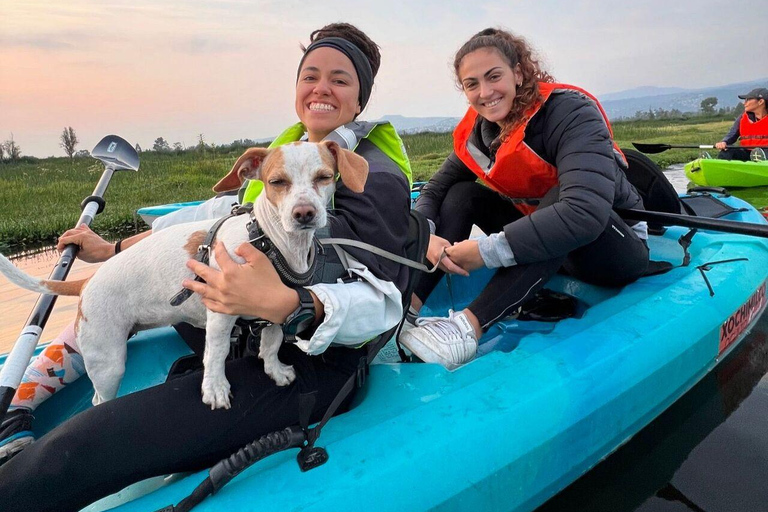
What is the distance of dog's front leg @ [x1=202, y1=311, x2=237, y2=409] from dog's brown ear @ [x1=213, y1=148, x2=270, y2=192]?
46 cm

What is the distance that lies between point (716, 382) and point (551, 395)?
6.57 ft

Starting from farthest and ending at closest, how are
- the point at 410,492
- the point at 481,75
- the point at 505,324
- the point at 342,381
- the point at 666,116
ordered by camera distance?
the point at 666,116
the point at 505,324
the point at 481,75
the point at 342,381
the point at 410,492

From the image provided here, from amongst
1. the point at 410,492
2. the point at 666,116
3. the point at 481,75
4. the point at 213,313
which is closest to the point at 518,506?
the point at 410,492

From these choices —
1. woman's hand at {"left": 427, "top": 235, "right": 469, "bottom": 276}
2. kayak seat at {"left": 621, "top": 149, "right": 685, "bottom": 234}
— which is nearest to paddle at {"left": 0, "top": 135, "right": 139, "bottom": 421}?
woman's hand at {"left": 427, "top": 235, "right": 469, "bottom": 276}

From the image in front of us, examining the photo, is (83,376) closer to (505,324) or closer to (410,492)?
(410,492)

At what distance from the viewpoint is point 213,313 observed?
1.78 m

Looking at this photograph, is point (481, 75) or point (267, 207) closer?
point (267, 207)

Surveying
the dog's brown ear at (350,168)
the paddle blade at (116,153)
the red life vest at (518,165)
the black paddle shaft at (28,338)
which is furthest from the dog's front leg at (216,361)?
the paddle blade at (116,153)

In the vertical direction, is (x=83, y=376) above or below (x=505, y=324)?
above

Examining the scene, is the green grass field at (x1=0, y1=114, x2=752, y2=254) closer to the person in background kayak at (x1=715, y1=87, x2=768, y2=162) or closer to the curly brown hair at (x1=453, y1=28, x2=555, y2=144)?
the person in background kayak at (x1=715, y1=87, x2=768, y2=162)

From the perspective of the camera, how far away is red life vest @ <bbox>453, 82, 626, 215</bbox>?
2803mm

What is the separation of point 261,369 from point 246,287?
43 centimetres

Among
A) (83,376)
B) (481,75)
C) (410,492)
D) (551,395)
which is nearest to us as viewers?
(410,492)

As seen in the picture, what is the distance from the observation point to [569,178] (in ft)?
8.13
